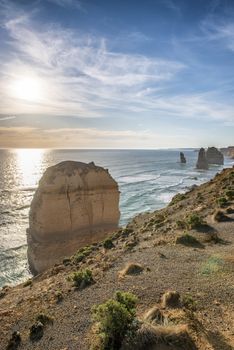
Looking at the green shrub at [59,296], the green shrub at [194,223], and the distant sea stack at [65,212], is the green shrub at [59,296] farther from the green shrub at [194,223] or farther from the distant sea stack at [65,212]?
the distant sea stack at [65,212]

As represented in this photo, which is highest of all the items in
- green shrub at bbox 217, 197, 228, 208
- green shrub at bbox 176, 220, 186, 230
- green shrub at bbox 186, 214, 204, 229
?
green shrub at bbox 217, 197, 228, 208

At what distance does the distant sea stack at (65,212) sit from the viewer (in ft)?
124

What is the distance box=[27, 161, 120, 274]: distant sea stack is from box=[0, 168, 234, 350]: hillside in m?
12.2

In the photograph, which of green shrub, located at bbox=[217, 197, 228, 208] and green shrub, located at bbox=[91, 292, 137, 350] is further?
green shrub, located at bbox=[217, 197, 228, 208]

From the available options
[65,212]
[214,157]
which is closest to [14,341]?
[65,212]

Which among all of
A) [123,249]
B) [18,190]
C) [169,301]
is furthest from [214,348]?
[18,190]

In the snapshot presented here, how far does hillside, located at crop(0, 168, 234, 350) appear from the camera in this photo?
1180cm

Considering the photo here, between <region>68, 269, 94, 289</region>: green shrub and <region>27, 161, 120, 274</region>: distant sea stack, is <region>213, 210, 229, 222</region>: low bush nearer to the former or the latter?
<region>68, 269, 94, 289</region>: green shrub

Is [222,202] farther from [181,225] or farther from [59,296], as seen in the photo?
[59,296]

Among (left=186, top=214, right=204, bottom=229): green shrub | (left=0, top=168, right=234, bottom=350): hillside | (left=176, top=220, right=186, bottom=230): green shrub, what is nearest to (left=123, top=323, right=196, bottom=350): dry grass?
(left=0, top=168, right=234, bottom=350): hillside

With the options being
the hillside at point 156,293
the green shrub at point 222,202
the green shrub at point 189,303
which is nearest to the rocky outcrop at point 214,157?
the green shrub at point 222,202

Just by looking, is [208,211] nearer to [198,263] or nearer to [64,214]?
[198,263]

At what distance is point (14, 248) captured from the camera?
4503 cm

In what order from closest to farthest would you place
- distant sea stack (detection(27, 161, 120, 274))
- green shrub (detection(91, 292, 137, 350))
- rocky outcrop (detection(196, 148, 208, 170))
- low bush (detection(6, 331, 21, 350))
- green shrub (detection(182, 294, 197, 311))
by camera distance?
green shrub (detection(91, 292, 137, 350)) < low bush (detection(6, 331, 21, 350)) < green shrub (detection(182, 294, 197, 311)) < distant sea stack (detection(27, 161, 120, 274)) < rocky outcrop (detection(196, 148, 208, 170))
